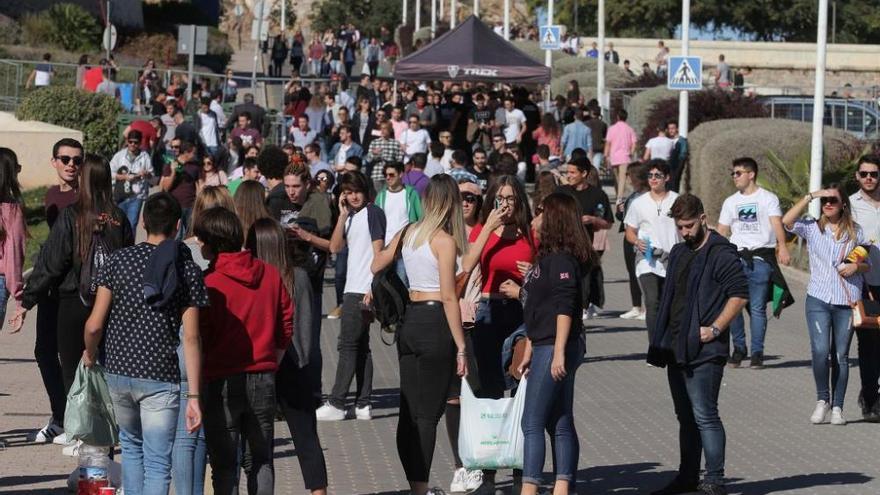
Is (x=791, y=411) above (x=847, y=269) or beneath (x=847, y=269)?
beneath

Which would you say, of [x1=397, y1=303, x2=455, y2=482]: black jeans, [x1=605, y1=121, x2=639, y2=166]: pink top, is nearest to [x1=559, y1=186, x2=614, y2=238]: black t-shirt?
[x1=397, y1=303, x2=455, y2=482]: black jeans

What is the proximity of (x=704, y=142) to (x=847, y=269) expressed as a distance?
54.0ft

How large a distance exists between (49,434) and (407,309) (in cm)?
299

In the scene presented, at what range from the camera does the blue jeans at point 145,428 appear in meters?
7.72

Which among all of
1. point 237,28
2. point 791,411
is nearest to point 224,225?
point 791,411

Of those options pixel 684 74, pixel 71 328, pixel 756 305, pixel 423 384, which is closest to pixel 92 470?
pixel 71 328

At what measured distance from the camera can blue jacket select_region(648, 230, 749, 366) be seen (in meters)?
9.61

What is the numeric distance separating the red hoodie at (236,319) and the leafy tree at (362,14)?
88.9 meters

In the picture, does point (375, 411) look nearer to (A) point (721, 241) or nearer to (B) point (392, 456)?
(B) point (392, 456)

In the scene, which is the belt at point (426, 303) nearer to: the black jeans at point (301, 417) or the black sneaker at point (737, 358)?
the black jeans at point (301, 417)

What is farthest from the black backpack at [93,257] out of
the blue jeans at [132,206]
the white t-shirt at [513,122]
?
the white t-shirt at [513,122]

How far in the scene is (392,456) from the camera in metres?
10.9

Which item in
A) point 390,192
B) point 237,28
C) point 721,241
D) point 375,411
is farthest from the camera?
point 237,28

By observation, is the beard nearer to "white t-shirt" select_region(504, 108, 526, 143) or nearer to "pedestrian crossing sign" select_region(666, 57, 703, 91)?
"pedestrian crossing sign" select_region(666, 57, 703, 91)
